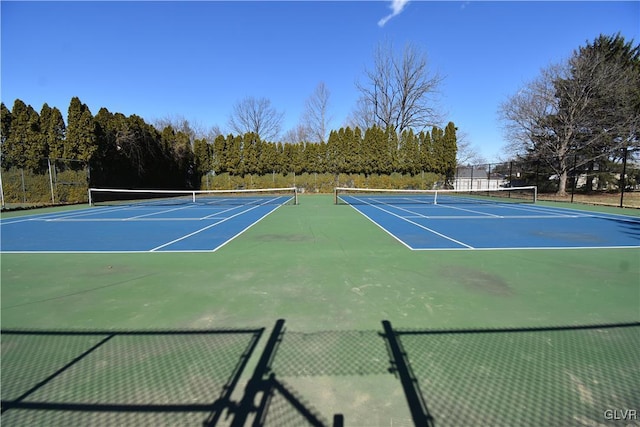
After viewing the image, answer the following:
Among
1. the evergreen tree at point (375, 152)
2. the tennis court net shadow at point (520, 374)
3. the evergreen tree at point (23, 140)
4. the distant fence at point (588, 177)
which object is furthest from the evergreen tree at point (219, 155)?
the tennis court net shadow at point (520, 374)

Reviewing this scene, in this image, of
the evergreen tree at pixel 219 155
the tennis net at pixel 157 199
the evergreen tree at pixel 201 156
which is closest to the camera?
the tennis net at pixel 157 199

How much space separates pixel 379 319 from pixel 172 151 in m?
31.6

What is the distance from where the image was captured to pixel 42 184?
67.8 ft

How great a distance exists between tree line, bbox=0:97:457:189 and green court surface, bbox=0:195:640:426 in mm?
17325

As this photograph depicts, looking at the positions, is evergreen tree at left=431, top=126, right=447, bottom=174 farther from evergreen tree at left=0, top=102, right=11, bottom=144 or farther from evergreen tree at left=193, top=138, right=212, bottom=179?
evergreen tree at left=0, top=102, right=11, bottom=144

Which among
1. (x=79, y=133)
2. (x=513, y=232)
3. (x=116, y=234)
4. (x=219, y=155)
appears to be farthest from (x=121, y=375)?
(x=219, y=155)

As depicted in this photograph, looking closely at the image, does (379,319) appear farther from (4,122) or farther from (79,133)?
(4,122)

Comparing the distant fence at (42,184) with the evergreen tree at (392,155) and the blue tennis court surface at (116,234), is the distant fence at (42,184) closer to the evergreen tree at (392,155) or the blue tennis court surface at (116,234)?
the blue tennis court surface at (116,234)

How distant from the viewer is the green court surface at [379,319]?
261 cm

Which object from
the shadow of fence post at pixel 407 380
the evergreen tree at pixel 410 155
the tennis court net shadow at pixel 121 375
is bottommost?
the tennis court net shadow at pixel 121 375

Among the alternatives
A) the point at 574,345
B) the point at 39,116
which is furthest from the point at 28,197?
the point at 574,345

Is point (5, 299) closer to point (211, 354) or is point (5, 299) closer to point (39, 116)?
point (211, 354)

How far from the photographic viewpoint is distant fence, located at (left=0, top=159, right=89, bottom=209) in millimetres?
20531

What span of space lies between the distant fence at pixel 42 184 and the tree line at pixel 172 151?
37cm
